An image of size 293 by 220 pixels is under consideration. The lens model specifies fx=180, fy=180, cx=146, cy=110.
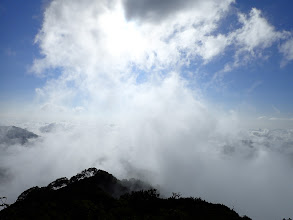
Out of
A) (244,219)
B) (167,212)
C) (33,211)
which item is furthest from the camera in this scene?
(244,219)

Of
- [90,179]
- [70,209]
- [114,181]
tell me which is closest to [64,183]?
[90,179]

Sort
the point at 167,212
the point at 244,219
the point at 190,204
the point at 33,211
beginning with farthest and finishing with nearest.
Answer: the point at 190,204 → the point at 244,219 → the point at 167,212 → the point at 33,211

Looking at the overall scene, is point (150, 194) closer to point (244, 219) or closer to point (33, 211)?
point (244, 219)

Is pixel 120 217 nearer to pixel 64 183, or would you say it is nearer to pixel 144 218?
pixel 144 218

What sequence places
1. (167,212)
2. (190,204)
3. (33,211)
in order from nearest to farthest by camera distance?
(33,211) < (167,212) < (190,204)

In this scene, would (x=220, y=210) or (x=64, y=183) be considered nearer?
(x=220, y=210)

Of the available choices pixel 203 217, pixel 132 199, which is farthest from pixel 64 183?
pixel 203 217

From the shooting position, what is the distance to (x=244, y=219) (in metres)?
24.6

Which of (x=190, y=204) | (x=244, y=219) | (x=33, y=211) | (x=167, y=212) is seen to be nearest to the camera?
(x=33, y=211)

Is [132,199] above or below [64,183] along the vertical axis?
below

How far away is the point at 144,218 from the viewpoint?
64.6ft

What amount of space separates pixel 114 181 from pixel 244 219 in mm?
72585

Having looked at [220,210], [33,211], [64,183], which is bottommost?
[33,211]

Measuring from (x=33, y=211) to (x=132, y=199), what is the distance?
1400 centimetres
